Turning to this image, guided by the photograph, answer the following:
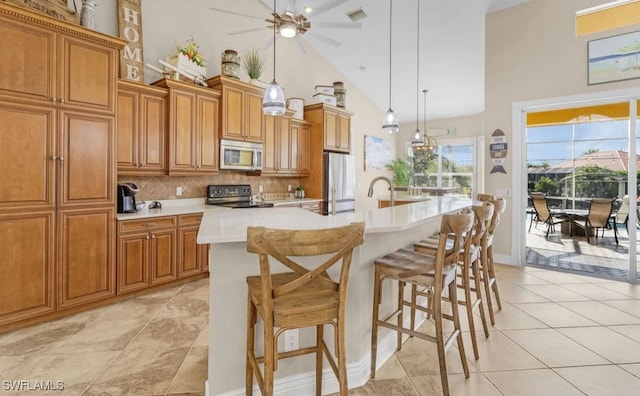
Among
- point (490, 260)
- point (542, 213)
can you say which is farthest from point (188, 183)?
point (542, 213)

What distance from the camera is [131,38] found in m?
3.65

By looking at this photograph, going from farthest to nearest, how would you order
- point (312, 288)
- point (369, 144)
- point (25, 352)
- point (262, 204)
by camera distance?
1. point (369, 144)
2. point (262, 204)
3. point (25, 352)
4. point (312, 288)

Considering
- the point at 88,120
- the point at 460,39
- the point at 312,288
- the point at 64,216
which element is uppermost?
the point at 460,39

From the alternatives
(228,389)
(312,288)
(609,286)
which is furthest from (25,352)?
(609,286)

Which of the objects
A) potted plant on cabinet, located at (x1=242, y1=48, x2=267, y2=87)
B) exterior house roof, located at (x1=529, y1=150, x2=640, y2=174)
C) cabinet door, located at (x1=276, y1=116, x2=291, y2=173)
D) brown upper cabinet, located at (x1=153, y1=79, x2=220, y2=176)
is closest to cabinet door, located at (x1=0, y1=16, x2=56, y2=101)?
brown upper cabinet, located at (x1=153, y1=79, x2=220, y2=176)

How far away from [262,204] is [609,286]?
14.6ft

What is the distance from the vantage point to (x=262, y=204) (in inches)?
179

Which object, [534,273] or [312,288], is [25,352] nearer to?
[312,288]

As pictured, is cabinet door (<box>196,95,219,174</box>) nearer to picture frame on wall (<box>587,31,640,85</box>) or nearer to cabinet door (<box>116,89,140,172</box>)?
cabinet door (<box>116,89,140,172</box>)

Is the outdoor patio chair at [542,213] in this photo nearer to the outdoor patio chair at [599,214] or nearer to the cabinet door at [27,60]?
the outdoor patio chair at [599,214]

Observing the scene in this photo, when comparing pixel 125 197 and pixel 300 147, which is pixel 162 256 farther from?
pixel 300 147

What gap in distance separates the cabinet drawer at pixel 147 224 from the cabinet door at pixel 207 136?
2.78 ft

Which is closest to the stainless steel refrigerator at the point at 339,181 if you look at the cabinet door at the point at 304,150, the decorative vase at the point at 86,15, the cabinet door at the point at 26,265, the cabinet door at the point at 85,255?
the cabinet door at the point at 304,150

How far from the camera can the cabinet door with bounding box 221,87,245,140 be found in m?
4.24
